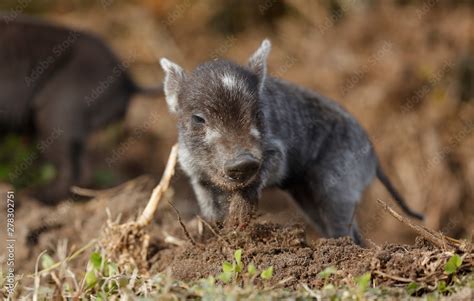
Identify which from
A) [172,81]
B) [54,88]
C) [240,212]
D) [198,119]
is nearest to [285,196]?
[172,81]

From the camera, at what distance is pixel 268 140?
523cm

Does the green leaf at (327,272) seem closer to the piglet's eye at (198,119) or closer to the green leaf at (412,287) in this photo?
the green leaf at (412,287)

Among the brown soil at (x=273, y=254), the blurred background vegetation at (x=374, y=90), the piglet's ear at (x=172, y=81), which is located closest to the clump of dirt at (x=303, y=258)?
the brown soil at (x=273, y=254)

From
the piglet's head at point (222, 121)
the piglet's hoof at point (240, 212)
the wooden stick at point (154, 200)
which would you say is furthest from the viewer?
the wooden stick at point (154, 200)

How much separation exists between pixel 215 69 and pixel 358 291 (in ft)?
6.67

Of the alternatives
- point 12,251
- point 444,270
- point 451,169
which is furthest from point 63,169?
point 444,270

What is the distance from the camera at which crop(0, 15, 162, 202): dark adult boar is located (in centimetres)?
947

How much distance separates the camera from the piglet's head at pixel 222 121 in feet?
15.3

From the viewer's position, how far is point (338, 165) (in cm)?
621

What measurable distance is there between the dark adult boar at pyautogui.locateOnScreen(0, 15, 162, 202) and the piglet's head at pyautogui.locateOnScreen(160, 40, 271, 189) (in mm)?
4437

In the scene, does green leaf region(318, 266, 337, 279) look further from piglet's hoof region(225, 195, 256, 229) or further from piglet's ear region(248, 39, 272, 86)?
piglet's ear region(248, 39, 272, 86)

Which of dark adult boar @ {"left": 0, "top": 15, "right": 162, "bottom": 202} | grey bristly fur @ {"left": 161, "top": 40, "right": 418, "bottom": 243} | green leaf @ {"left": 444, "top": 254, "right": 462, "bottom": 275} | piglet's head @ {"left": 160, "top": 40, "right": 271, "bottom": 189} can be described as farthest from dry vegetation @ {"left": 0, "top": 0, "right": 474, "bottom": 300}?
A: dark adult boar @ {"left": 0, "top": 15, "right": 162, "bottom": 202}

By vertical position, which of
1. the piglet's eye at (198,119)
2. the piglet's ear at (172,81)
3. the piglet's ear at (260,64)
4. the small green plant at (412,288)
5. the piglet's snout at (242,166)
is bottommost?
the small green plant at (412,288)

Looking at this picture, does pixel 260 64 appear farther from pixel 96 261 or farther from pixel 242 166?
pixel 96 261
